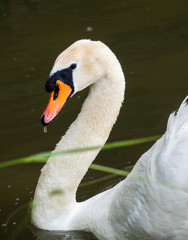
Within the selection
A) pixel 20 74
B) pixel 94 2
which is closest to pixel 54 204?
pixel 20 74

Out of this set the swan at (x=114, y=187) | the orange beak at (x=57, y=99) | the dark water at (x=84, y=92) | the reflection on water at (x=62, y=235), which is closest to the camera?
the swan at (x=114, y=187)

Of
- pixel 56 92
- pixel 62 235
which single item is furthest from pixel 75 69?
pixel 62 235

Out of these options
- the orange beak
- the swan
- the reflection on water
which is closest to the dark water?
the reflection on water

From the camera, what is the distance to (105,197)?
16.1ft

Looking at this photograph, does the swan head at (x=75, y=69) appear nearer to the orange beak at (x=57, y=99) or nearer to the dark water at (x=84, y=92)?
the orange beak at (x=57, y=99)

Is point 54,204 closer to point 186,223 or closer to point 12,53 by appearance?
point 186,223

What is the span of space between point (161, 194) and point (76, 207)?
117cm

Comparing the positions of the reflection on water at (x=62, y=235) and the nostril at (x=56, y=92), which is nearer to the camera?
the nostril at (x=56, y=92)

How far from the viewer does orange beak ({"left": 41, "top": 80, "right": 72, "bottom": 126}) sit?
475cm

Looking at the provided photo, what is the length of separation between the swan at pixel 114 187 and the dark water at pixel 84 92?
0.27 m

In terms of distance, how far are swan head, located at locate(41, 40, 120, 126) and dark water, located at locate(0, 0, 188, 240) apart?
3.52ft

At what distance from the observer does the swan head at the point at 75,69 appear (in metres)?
4.80

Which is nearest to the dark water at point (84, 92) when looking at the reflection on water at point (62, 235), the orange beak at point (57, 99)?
the reflection on water at point (62, 235)

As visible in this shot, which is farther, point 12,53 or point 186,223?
point 12,53
